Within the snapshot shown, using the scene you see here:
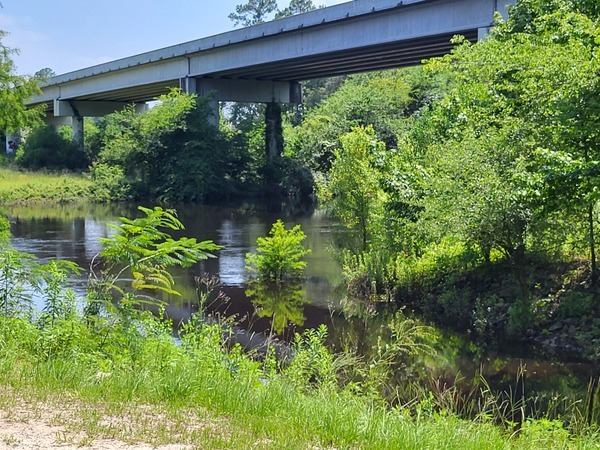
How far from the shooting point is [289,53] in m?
39.4

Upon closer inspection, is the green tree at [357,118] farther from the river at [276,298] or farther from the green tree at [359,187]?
the green tree at [359,187]

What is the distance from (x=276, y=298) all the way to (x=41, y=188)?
34.6m

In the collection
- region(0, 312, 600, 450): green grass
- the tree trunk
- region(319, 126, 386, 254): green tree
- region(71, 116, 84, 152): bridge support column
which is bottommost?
region(0, 312, 600, 450): green grass

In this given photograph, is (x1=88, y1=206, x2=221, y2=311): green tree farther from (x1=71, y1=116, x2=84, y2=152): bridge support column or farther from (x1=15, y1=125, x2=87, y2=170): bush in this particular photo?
(x1=71, y1=116, x2=84, y2=152): bridge support column

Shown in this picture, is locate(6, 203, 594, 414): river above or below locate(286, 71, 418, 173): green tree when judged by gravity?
below

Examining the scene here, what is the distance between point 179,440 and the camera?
16.2ft

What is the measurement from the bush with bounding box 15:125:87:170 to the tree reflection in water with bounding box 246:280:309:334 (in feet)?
147

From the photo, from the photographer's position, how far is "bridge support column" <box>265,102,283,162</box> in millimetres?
52375

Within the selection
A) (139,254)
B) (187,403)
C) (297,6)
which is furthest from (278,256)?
(297,6)

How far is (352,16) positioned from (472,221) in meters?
21.6

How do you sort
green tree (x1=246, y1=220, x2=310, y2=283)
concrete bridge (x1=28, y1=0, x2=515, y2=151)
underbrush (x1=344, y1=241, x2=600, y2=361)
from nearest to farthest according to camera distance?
underbrush (x1=344, y1=241, x2=600, y2=361), green tree (x1=246, y1=220, x2=310, y2=283), concrete bridge (x1=28, y1=0, x2=515, y2=151)

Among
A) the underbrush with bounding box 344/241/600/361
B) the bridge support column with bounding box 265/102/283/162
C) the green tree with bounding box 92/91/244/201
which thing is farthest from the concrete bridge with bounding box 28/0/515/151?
the underbrush with bounding box 344/241/600/361

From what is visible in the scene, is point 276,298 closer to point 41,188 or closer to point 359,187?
point 359,187

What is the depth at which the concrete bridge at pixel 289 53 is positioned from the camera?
1212 inches
